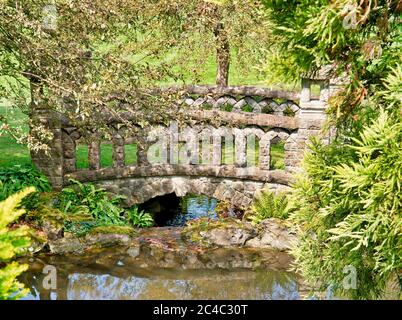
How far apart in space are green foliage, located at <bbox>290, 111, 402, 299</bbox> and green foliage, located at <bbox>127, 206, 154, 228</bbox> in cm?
675

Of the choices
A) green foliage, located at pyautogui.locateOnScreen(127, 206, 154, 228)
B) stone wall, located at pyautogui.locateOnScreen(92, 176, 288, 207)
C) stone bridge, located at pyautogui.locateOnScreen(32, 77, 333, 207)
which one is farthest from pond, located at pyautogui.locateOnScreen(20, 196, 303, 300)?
stone bridge, located at pyautogui.locateOnScreen(32, 77, 333, 207)

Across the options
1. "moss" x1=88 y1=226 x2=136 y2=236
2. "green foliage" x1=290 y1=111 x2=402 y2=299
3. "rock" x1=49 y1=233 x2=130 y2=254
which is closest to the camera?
"green foliage" x1=290 y1=111 x2=402 y2=299

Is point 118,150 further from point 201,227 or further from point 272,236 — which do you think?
point 272,236

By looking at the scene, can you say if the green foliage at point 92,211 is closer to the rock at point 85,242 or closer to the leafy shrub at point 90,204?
the leafy shrub at point 90,204

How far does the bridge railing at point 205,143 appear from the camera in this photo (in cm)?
1171

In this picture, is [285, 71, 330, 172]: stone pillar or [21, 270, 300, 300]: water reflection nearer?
[21, 270, 300, 300]: water reflection

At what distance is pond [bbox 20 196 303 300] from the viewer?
915 cm

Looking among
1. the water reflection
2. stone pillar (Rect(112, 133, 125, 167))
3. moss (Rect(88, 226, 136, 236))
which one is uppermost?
stone pillar (Rect(112, 133, 125, 167))

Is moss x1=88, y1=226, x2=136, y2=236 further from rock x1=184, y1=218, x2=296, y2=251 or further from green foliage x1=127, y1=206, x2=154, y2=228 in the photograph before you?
green foliage x1=127, y1=206, x2=154, y2=228

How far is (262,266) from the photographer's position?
10.4 m

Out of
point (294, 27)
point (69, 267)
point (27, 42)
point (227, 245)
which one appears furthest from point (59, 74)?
point (294, 27)

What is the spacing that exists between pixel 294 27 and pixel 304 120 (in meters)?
6.94

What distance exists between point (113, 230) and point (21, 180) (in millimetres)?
2023
